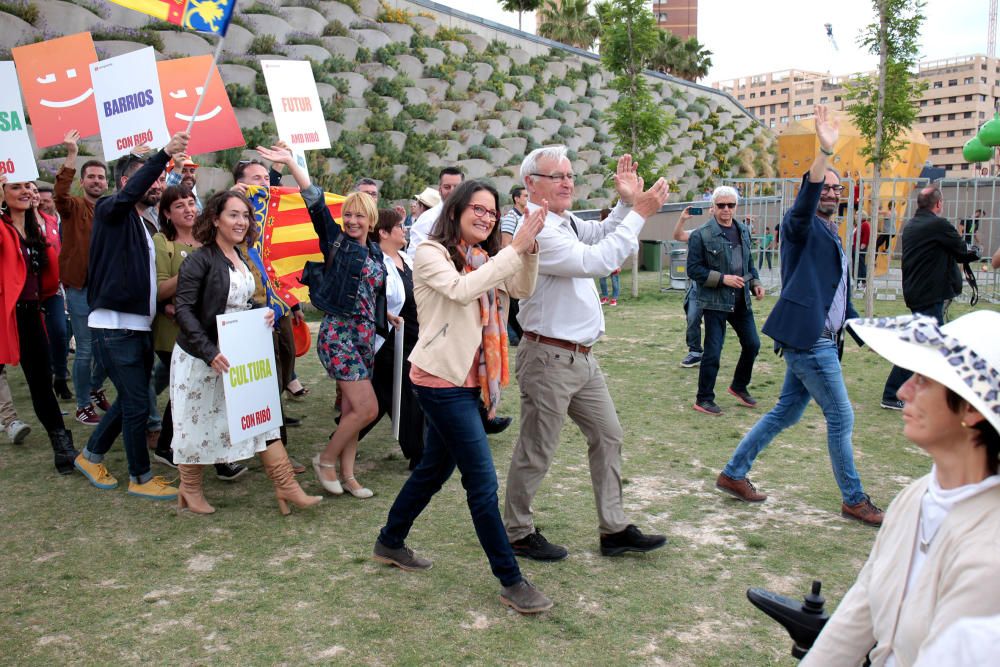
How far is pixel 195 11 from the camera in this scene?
17.3 feet

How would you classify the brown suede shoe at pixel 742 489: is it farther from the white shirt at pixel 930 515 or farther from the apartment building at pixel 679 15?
the apartment building at pixel 679 15

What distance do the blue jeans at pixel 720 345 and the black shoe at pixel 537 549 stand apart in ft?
11.4

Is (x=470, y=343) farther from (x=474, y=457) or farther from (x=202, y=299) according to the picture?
(x=202, y=299)

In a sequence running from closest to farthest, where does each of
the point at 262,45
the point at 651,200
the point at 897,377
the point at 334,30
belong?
the point at 651,200
the point at 897,377
the point at 262,45
the point at 334,30

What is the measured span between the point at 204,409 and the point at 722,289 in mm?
4641

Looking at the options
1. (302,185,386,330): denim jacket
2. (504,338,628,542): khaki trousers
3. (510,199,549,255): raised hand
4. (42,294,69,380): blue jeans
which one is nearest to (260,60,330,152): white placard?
(42,294,69,380): blue jeans

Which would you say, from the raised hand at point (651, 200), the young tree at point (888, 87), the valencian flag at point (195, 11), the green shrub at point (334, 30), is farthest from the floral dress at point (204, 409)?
the green shrub at point (334, 30)

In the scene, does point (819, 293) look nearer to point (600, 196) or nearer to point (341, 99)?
point (341, 99)

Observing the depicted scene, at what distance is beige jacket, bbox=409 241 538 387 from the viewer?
11.4 ft

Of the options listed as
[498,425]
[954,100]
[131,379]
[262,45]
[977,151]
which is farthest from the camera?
[954,100]

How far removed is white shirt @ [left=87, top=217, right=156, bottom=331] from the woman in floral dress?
1.32 ft

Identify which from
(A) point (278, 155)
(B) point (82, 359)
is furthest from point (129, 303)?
(B) point (82, 359)

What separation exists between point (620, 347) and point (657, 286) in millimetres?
7949

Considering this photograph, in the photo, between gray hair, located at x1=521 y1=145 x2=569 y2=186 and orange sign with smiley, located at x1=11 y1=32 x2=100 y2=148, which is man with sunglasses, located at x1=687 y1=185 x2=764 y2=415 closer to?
gray hair, located at x1=521 y1=145 x2=569 y2=186
